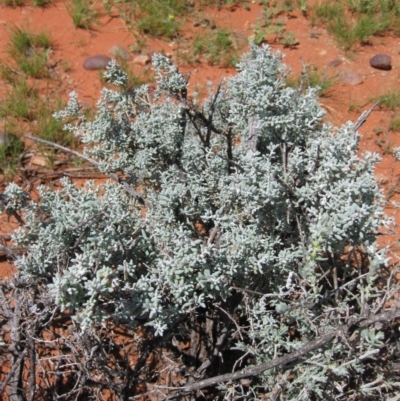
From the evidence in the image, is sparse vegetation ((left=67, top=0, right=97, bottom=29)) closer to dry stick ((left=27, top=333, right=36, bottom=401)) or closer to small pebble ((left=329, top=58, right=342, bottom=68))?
small pebble ((left=329, top=58, right=342, bottom=68))

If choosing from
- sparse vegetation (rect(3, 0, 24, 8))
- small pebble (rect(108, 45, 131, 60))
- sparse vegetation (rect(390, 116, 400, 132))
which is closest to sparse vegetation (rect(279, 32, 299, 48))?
sparse vegetation (rect(390, 116, 400, 132))

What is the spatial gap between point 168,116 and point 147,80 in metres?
1.61

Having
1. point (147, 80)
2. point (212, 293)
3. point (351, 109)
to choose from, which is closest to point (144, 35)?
point (147, 80)

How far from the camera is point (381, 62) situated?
4.30m

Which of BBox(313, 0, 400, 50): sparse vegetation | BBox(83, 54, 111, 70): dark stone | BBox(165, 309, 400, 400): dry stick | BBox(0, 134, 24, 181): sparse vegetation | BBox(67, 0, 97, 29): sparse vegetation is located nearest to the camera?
BBox(165, 309, 400, 400): dry stick

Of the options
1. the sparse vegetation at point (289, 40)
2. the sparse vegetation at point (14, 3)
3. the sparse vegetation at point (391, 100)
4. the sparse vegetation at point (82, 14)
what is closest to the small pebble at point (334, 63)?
the sparse vegetation at point (289, 40)

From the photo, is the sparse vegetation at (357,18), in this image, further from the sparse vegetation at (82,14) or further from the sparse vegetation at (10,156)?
the sparse vegetation at (10,156)

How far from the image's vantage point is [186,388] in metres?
1.91

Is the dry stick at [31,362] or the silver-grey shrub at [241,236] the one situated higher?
the silver-grey shrub at [241,236]

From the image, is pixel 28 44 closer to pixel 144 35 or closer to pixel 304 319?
pixel 144 35

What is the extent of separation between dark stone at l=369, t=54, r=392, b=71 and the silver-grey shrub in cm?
217

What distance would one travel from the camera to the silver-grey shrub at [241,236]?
1.88 meters

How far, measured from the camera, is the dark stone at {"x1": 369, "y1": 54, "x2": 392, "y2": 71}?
4.30 meters

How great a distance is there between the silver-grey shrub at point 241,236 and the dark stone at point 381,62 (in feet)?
7.11
